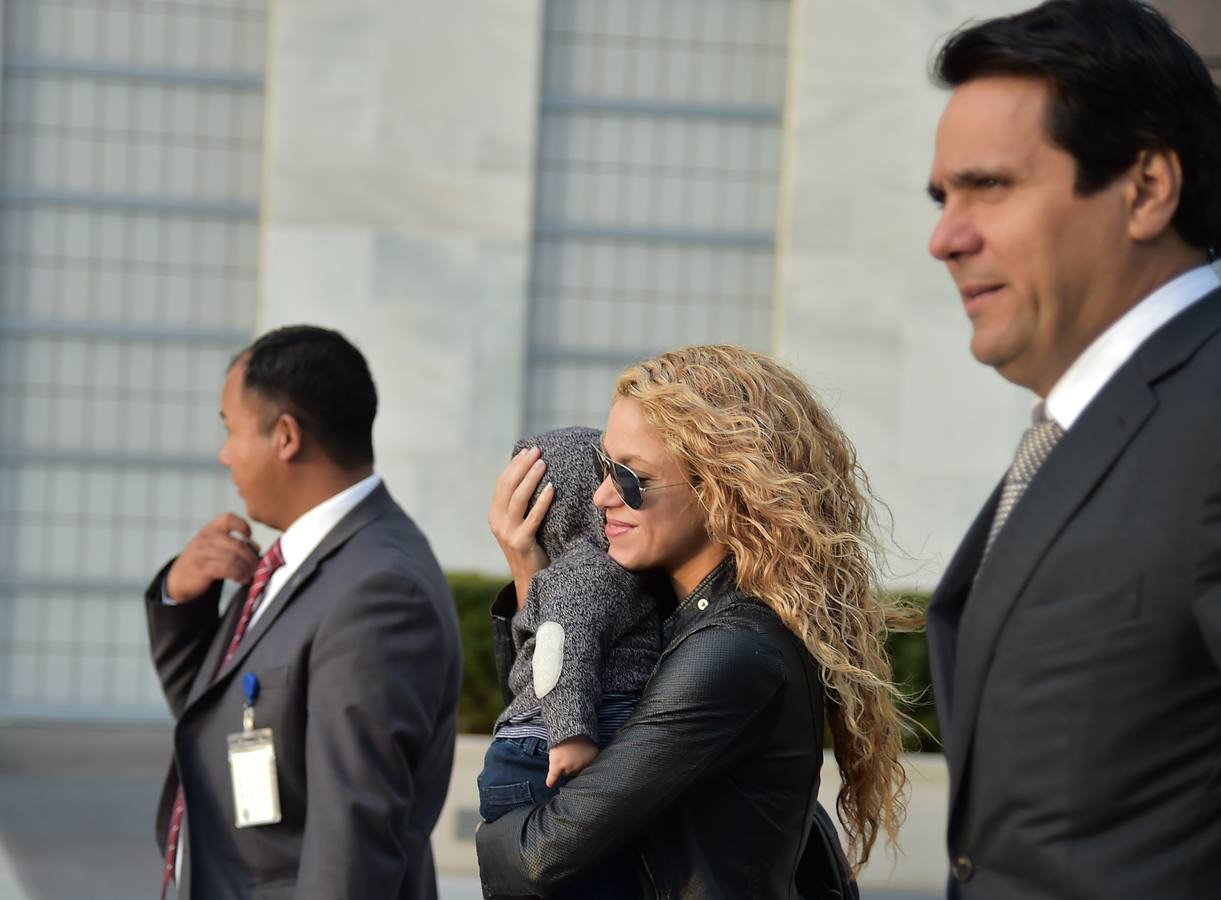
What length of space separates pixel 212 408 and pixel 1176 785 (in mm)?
10421

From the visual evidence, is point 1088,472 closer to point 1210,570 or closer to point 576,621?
point 1210,570

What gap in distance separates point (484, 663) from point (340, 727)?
5.14 meters

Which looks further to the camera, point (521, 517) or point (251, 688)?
point (251, 688)

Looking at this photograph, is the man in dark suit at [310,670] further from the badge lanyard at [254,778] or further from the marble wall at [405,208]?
the marble wall at [405,208]

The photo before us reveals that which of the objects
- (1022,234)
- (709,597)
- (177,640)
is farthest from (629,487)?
(177,640)

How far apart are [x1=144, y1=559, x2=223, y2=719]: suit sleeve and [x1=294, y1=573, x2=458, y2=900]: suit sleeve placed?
0.81 m

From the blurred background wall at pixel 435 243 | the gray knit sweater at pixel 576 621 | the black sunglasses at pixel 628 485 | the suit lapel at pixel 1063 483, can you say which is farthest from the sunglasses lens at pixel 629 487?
the blurred background wall at pixel 435 243

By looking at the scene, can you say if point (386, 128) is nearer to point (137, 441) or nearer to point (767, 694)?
point (137, 441)

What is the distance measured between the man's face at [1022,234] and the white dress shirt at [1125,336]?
0.02 meters

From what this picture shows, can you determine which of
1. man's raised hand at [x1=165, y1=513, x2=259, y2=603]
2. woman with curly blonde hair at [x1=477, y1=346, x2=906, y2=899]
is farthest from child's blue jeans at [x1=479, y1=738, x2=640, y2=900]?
man's raised hand at [x1=165, y1=513, x2=259, y2=603]

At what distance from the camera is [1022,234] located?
76.4 inches

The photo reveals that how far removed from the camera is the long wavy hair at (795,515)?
269 centimetres

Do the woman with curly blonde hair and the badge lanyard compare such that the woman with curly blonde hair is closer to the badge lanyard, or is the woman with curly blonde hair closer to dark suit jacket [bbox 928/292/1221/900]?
dark suit jacket [bbox 928/292/1221/900]

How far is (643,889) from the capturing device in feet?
8.63
